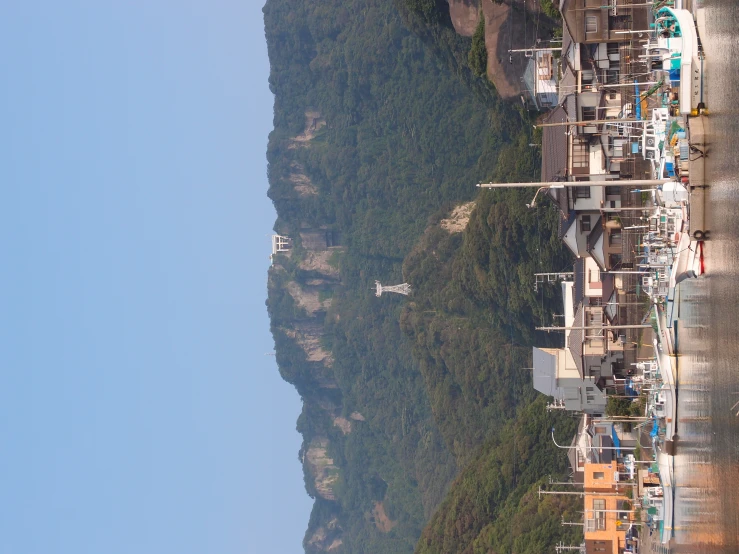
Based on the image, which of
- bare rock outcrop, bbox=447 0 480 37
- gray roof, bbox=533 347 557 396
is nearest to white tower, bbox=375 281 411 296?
bare rock outcrop, bbox=447 0 480 37

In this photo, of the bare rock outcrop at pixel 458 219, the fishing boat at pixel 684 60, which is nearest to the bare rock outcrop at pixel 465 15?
the bare rock outcrop at pixel 458 219

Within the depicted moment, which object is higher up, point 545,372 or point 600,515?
point 545,372

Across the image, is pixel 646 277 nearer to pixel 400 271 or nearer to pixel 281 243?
pixel 400 271

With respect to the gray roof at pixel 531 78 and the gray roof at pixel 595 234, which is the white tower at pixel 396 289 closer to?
the gray roof at pixel 531 78

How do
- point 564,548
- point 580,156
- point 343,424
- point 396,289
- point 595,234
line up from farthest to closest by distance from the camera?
point 343,424 → point 396,289 → point 564,548 → point 595,234 → point 580,156

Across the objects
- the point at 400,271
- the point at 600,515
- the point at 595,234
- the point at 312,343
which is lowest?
the point at 600,515

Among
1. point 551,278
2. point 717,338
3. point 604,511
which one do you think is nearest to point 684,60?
point 717,338
